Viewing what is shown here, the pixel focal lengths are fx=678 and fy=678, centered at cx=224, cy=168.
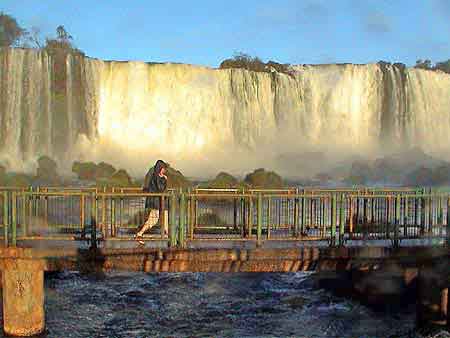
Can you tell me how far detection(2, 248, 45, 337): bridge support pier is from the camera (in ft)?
33.6

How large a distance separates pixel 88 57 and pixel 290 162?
1517 cm

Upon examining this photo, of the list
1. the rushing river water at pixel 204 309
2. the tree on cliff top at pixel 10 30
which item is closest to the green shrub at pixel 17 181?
the rushing river water at pixel 204 309

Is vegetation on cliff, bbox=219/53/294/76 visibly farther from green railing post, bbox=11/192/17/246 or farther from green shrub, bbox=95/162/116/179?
green railing post, bbox=11/192/17/246

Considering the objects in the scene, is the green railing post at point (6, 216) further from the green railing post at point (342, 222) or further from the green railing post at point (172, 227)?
the green railing post at point (342, 222)

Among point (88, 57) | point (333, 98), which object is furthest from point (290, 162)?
point (88, 57)

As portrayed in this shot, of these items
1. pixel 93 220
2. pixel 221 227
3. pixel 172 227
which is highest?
pixel 93 220

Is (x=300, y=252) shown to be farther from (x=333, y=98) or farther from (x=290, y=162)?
(x=333, y=98)

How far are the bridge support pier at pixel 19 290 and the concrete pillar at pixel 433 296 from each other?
19.9 feet

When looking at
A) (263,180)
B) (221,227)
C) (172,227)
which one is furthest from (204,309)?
(263,180)

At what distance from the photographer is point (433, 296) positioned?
11008 mm

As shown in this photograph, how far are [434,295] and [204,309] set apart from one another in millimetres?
4377

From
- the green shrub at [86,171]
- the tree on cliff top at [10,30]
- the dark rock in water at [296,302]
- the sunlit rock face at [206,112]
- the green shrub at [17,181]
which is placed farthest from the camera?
the tree on cliff top at [10,30]

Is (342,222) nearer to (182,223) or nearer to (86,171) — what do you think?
(182,223)

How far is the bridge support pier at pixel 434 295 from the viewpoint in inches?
429
